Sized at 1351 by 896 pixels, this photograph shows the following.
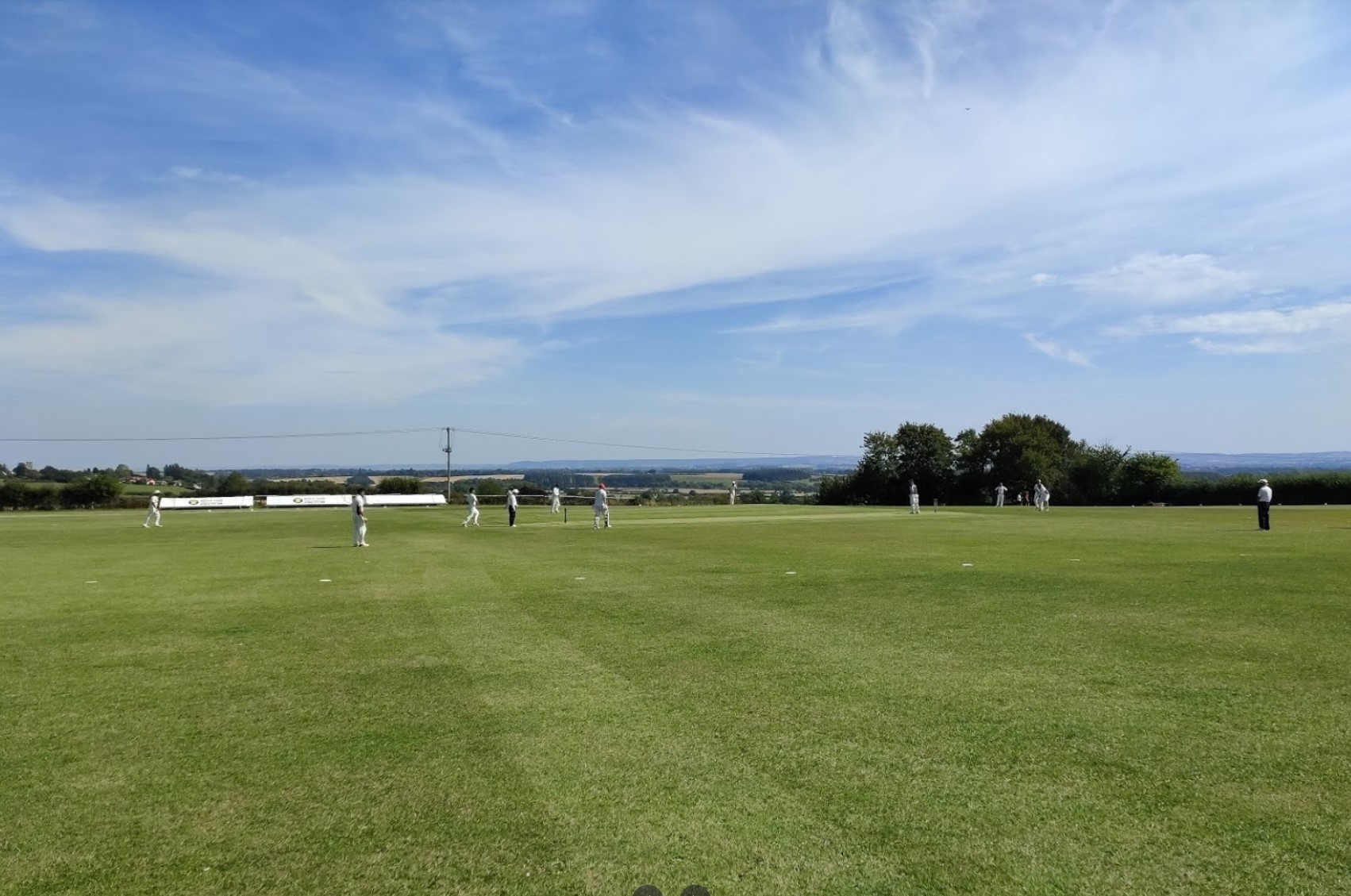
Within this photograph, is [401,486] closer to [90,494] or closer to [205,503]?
[205,503]

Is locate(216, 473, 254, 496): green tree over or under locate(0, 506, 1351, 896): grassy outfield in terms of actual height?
over

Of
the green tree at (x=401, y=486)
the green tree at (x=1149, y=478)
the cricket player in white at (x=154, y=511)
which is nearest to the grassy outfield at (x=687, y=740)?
the cricket player in white at (x=154, y=511)

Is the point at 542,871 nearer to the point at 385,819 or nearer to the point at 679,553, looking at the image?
the point at 385,819

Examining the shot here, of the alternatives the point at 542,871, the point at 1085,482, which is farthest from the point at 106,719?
the point at 1085,482

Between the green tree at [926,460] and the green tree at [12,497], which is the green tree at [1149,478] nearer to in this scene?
the green tree at [926,460]

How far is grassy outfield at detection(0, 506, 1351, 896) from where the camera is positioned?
4.78 meters

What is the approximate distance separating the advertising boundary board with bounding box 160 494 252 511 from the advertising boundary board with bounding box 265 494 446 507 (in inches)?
99.2

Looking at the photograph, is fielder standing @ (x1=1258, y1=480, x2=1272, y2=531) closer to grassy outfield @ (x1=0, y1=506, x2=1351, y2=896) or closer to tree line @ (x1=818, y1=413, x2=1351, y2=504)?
grassy outfield @ (x1=0, y1=506, x2=1351, y2=896)

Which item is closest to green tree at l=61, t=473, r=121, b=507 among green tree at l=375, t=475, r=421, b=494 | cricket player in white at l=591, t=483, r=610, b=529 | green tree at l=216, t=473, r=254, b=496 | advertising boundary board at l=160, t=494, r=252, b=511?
advertising boundary board at l=160, t=494, r=252, b=511

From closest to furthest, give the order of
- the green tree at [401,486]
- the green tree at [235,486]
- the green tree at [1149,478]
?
the green tree at [1149,478]
the green tree at [401,486]
the green tree at [235,486]

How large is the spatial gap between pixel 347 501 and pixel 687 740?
70.3m

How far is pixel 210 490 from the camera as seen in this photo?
80750mm

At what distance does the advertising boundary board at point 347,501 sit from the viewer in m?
69.4

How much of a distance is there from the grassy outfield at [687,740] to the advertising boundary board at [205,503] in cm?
5662
